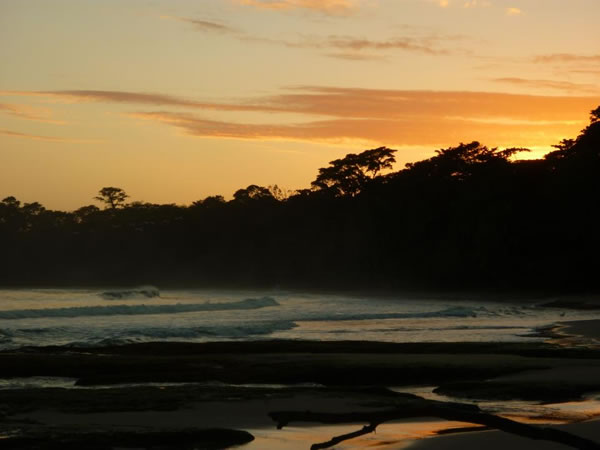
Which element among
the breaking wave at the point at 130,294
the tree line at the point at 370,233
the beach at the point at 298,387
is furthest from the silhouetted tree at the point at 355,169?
the beach at the point at 298,387

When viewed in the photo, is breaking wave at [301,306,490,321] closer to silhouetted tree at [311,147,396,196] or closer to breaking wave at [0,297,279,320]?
breaking wave at [0,297,279,320]

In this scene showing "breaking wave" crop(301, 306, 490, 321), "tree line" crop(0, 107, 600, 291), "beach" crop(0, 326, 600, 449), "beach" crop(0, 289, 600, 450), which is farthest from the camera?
A: "tree line" crop(0, 107, 600, 291)

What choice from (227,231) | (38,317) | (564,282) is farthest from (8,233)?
(38,317)

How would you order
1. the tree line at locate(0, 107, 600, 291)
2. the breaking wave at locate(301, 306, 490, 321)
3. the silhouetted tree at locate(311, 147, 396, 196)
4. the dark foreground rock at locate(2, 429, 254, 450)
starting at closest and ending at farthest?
the dark foreground rock at locate(2, 429, 254, 450) → the breaking wave at locate(301, 306, 490, 321) → the tree line at locate(0, 107, 600, 291) → the silhouetted tree at locate(311, 147, 396, 196)

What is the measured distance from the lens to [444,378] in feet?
49.4

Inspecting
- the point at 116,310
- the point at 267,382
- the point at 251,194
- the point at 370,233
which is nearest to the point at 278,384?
the point at 267,382

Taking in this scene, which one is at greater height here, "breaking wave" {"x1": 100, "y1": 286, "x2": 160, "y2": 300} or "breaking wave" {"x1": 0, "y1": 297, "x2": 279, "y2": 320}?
"breaking wave" {"x1": 0, "y1": 297, "x2": 279, "y2": 320}

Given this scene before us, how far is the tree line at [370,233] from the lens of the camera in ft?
206

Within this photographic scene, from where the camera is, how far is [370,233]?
252 ft

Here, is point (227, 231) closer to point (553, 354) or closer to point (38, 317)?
point (38, 317)

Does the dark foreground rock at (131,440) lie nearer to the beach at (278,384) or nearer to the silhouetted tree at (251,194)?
the beach at (278,384)

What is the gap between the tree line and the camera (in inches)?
2470

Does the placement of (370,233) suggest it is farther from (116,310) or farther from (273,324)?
(273,324)

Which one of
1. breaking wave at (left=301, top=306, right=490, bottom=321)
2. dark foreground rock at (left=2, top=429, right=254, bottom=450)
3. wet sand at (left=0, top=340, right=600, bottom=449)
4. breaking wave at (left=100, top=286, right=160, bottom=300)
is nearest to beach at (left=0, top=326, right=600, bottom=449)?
wet sand at (left=0, top=340, right=600, bottom=449)
